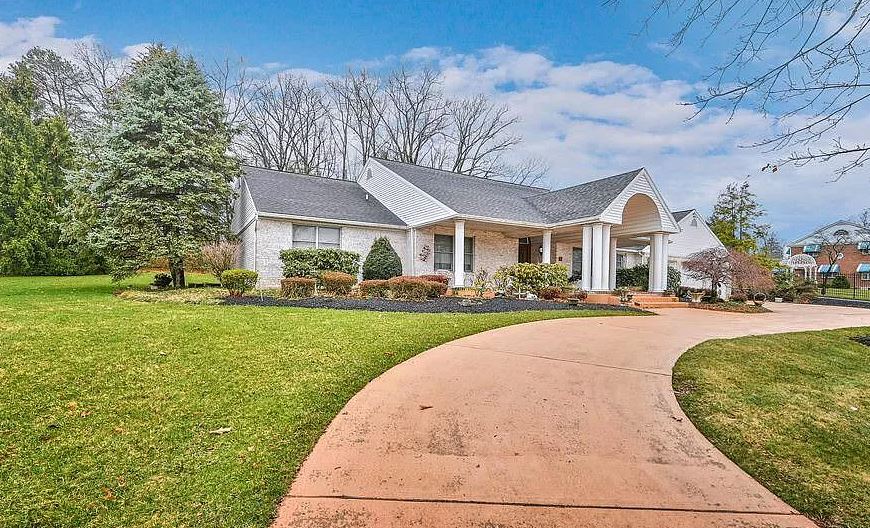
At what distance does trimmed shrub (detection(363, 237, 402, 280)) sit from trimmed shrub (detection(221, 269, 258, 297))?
4924 mm

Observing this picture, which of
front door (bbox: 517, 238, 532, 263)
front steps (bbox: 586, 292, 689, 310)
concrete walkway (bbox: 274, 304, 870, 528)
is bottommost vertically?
concrete walkway (bbox: 274, 304, 870, 528)

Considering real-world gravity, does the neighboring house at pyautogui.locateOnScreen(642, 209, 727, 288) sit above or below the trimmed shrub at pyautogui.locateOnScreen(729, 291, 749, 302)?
above

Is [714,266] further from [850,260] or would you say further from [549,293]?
[850,260]

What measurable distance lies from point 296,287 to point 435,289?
3.84 metres

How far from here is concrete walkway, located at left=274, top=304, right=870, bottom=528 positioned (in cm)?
223

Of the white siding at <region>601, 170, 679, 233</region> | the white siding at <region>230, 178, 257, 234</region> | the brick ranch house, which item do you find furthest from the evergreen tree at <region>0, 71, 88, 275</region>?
the white siding at <region>601, 170, 679, 233</region>

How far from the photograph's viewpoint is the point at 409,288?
1185 centimetres

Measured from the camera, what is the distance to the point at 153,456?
273 cm

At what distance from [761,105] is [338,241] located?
45.4ft

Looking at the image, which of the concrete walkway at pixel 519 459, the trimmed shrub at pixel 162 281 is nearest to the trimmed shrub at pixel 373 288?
the trimmed shrub at pixel 162 281

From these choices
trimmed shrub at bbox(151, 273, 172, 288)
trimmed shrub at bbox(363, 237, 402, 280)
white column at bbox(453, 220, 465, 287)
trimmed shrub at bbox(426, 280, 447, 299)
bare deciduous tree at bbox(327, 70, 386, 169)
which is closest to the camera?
trimmed shrub at bbox(426, 280, 447, 299)

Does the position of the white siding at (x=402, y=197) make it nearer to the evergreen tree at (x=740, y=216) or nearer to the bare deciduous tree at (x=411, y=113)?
the bare deciduous tree at (x=411, y=113)

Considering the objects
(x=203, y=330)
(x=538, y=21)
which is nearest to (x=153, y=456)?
(x=203, y=330)

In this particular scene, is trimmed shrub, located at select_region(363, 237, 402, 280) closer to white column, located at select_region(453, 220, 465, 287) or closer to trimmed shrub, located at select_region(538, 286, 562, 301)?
white column, located at select_region(453, 220, 465, 287)
